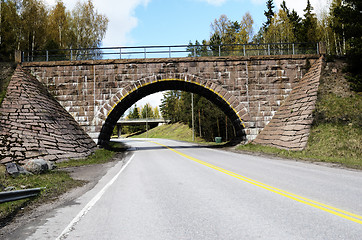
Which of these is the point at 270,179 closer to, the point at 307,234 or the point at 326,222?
the point at 326,222

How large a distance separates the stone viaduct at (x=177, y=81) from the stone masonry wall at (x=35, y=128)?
1.49 meters

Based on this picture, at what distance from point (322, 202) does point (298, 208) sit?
758mm

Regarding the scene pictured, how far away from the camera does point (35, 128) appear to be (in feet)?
49.4

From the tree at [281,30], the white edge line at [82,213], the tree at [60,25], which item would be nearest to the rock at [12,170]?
the white edge line at [82,213]

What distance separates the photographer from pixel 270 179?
790 cm

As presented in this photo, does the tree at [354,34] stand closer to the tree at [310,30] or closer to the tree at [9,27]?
the tree at [310,30]

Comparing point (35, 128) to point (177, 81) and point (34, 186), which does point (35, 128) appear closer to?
point (34, 186)

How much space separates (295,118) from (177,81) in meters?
10.1

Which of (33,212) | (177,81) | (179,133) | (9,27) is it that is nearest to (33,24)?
(9,27)

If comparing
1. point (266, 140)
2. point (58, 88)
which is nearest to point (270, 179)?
point (266, 140)

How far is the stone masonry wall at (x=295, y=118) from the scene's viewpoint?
16.2 metres

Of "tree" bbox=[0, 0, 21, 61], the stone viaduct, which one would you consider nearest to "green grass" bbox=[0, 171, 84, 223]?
the stone viaduct

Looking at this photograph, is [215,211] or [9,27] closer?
[215,211]

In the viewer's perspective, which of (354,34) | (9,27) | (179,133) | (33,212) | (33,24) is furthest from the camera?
(179,133)
